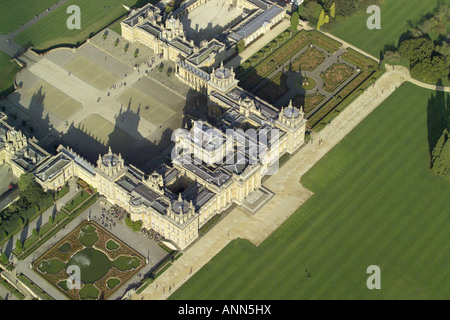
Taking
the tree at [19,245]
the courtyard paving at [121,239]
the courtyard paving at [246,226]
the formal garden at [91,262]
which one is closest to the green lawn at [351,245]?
the courtyard paving at [246,226]

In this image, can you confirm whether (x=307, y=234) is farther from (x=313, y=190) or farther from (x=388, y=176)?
(x=388, y=176)

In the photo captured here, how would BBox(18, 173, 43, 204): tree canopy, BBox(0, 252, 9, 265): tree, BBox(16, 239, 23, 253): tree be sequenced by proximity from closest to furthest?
BBox(0, 252, 9, 265): tree → BBox(16, 239, 23, 253): tree → BBox(18, 173, 43, 204): tree canopy

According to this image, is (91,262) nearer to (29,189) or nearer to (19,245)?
(19,245)

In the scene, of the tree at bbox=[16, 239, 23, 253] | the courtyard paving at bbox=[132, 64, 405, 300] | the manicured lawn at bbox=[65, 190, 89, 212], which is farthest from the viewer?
the manicured lawn at bbox=[65, 190, 89, 212]

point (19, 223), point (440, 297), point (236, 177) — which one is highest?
point (236, 177)

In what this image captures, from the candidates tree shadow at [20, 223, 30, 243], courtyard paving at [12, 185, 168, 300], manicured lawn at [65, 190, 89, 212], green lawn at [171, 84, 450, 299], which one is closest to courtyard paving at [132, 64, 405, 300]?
green lawn at [171, 84, 450, 299]

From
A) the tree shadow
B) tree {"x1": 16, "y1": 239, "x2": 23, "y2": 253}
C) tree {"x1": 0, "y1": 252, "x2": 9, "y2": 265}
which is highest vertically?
the tree shadow

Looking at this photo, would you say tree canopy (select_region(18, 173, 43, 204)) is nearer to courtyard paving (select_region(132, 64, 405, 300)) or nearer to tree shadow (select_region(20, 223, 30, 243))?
tree shadow (select_region(20, 223, 30, 243))

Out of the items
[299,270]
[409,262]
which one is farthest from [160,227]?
[409,262]

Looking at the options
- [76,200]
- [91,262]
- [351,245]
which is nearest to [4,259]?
[91,262]
